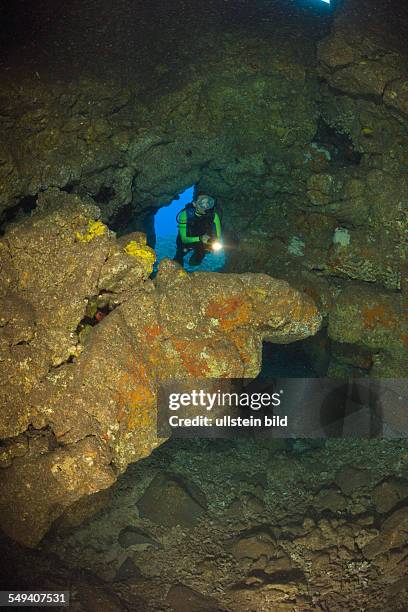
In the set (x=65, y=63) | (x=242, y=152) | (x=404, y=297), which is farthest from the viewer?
(x=242, y=152)

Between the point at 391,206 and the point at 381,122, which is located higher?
the point at 381,122

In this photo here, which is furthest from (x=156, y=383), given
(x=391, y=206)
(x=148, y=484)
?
(x=391, y=206)

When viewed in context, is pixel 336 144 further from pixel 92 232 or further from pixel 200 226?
pixel 92 232

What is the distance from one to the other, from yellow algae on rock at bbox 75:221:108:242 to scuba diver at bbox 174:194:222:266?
2.47 m

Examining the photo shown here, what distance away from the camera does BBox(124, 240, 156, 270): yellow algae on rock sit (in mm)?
5461

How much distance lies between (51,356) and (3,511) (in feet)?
6.38

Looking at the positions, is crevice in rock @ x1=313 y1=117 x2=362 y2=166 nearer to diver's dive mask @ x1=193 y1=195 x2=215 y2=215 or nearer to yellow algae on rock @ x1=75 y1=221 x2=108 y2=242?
diver's dive mask @ x1=193 y1=195 x2=215 y2=215

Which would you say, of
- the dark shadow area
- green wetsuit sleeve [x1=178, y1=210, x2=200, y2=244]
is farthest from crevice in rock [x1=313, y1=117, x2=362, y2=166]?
the dark shadow area

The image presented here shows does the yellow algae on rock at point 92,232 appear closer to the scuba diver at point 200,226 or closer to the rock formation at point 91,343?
the rock formation at point 91,343

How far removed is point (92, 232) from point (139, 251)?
2.24ft

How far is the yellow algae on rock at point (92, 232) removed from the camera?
539 cm

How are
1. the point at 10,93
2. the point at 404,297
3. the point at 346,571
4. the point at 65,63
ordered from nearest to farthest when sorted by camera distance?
the point at 346,571 < the point at 10,93 < the point at 65,63 < the point at 404,297

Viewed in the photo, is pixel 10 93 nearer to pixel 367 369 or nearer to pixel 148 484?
pixel 148 484

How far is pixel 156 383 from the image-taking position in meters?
5.23
